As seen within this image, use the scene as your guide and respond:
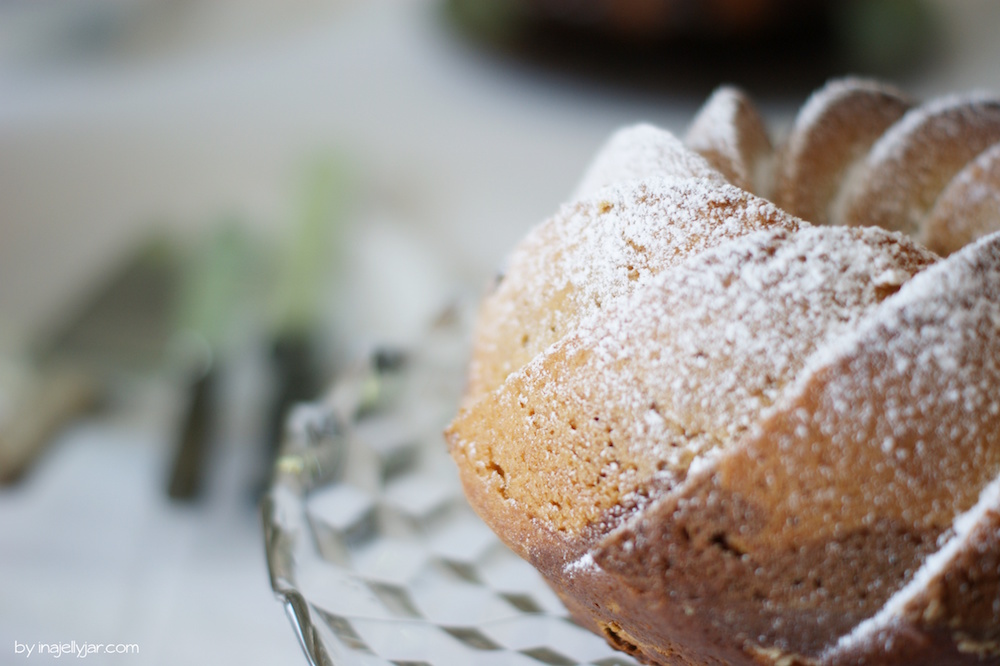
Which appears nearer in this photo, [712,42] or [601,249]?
[601,249]

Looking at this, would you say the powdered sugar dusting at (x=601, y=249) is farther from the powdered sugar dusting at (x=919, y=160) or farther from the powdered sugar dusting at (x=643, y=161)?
the powdered sugar dusting at (x=919, y=160)

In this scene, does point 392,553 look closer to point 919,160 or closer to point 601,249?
point 601,249

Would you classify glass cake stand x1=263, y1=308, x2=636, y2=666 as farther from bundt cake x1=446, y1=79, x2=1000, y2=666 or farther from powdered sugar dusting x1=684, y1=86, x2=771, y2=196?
powdered sugar dusting x1=684, y1=86, x2=771, y2=196

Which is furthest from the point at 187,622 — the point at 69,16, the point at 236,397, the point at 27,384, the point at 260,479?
the point at 69,16

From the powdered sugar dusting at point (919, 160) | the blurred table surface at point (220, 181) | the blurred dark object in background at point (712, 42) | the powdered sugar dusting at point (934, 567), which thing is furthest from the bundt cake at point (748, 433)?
the blurred dark object in background at point (712, 42)

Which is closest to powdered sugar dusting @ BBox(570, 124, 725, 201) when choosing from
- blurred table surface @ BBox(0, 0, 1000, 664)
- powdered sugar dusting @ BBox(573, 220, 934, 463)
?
powdered sugar dusting @ BBox(573, 220, 934, 463)

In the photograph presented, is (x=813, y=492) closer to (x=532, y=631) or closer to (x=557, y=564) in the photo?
(x=557, y=564)

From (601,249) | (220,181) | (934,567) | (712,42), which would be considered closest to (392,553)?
(601,249)

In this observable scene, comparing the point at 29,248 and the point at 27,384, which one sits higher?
the point at 29,248
